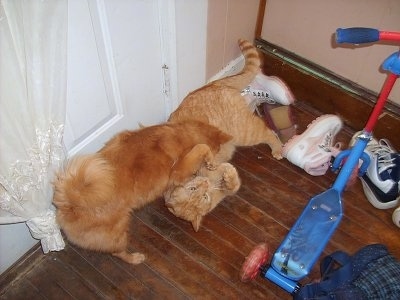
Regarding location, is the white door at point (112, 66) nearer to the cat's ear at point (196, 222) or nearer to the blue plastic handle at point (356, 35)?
the cat's ear at point (196, 222)

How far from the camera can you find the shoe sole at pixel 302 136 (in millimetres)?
1859

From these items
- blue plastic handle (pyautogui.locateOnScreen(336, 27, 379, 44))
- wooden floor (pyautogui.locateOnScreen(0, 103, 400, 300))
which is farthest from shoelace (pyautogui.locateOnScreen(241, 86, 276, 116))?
blue plastic handle (pyautogui.locateOnScreen(336, 27, 379, 44))

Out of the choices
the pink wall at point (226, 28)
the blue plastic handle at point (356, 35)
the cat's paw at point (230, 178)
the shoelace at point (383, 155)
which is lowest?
the cat's paw at point (230, 178)

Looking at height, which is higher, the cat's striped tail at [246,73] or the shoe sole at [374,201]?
the cat's striped tail at [246,73]

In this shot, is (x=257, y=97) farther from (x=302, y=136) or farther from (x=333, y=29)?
(x=333, y=29)

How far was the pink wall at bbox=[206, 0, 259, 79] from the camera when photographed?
5.97 feet

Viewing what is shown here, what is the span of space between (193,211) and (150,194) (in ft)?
0.82

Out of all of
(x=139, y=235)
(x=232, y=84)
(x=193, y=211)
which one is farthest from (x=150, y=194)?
(x=232, y=84)

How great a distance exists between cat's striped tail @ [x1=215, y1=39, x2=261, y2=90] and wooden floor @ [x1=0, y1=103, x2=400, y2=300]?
46cm

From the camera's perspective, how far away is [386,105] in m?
1.88

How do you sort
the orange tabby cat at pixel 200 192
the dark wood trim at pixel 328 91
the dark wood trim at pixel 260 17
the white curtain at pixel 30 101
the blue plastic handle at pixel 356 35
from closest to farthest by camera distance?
1. the white curtain at pixel 30 101
2. the blue plastic handle at pixel 356 35
3. the orange tabby cat at pixel 200 192
4. the dark wood trim at pixel 328 91
5. the dark wood trim at pixel 260 17

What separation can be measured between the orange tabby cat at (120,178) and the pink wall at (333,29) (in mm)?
888

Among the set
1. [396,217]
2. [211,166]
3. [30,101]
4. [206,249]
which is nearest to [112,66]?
[30,101]

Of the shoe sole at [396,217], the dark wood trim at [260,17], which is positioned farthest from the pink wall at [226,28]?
the shoe sole at [396,217]
